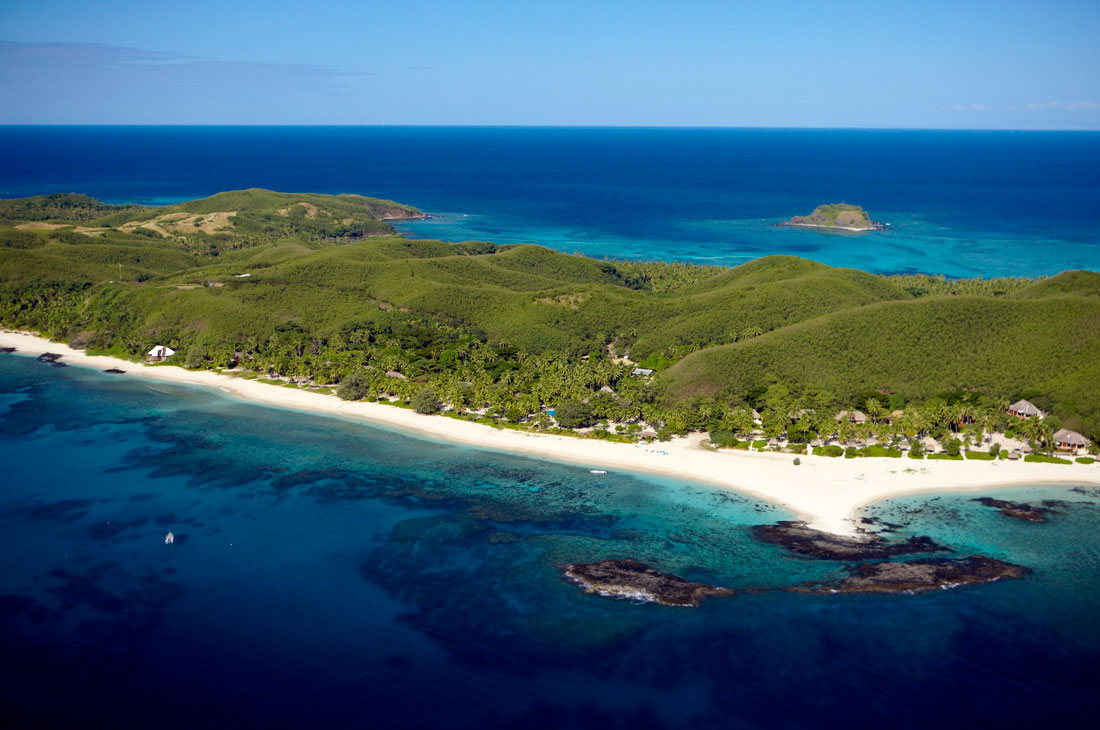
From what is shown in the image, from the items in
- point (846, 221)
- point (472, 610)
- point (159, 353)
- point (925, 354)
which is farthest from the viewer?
point (846, 221)

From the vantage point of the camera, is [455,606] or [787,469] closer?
[455,606]

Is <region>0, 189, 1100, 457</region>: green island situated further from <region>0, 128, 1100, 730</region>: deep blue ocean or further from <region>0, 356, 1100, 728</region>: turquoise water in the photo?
<region>0, 356, 1100, 728</region>: turquoise water

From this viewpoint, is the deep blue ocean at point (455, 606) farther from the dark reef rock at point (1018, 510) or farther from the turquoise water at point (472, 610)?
the dark reef rock at point (1018, 510)

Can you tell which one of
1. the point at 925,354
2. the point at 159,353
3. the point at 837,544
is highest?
the point at 925,354

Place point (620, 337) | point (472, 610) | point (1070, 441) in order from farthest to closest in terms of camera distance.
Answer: point (620, 337)
point (1070, 441)
point (472, 610)

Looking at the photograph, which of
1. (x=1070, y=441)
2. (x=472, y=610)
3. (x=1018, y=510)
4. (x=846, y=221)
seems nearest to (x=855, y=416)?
(x=1070, y=441)

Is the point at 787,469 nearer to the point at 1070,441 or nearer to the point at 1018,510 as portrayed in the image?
the point at 1018,510

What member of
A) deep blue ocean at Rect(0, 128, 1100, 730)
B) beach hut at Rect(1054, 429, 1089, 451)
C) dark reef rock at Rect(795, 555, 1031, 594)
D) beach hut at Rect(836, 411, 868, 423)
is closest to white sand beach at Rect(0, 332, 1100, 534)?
deep blue ocean at Rect(0, 128, 1100, 730)

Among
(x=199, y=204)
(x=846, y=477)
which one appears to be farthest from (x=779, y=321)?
(x=199, y=204)
